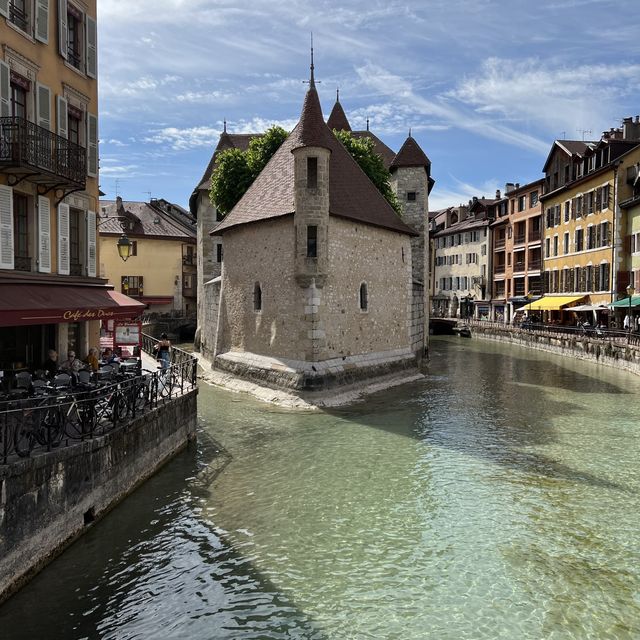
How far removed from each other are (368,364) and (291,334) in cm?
345

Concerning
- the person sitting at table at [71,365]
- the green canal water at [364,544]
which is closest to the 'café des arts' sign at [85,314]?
the person sitting at table at [71,365]

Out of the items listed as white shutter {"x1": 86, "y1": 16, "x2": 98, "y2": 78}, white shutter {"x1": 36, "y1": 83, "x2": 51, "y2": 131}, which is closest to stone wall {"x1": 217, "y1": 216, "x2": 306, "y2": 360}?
white shutter {"x1": 86, "y1": 16, "x2": 98, "y2": 78}

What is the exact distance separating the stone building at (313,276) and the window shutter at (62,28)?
7678 millimetres

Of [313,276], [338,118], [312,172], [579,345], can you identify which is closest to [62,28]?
[312,172]

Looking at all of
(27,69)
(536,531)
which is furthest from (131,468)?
(27,69)

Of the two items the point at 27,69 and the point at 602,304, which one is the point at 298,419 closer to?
the point at 27,69

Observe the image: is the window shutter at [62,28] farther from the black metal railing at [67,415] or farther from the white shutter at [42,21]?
the black metal railing at [67,415]

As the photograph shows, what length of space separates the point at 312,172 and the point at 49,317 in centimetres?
1075

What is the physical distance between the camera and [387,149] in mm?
43000

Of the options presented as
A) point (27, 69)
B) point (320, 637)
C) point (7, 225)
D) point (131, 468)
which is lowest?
point (320, 637)

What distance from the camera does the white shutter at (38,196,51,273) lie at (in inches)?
508

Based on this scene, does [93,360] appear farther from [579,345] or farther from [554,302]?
[554,302]

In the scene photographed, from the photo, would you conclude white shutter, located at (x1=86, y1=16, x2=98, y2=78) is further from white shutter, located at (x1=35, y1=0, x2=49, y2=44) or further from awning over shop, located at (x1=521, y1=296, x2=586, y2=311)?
awning over shop, located at (x1=521, y1=296, x2=586, y2=311)

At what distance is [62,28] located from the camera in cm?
1374
